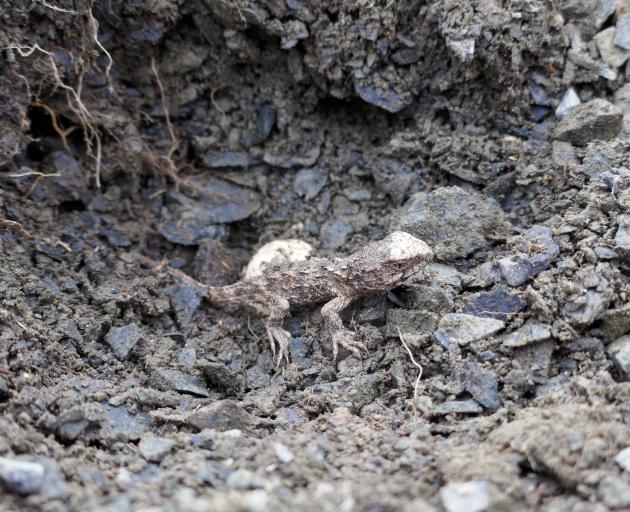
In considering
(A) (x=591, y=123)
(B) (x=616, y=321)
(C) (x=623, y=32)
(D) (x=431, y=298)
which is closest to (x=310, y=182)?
(D) (x=431, y=298)

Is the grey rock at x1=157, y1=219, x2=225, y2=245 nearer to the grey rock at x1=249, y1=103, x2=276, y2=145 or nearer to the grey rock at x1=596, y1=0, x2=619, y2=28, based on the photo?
the grey rock at x1=249, y1=103, x2=276, y2=145

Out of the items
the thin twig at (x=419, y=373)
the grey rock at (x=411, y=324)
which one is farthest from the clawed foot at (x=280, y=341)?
the thin twig at (x=419, y=373)

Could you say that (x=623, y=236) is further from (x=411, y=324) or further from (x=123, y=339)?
(x=123, y=339)

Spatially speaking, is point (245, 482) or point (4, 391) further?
point (4, 391)

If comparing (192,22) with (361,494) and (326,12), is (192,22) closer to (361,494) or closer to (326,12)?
(326,12)

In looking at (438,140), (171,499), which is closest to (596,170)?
(438,140)
